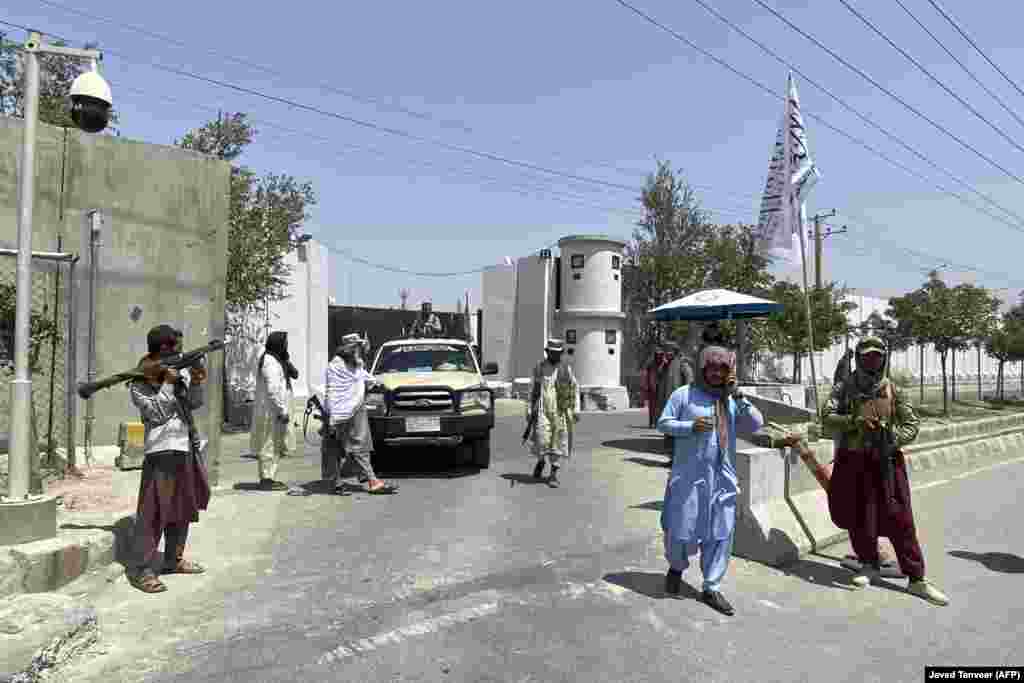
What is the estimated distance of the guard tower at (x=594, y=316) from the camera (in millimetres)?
22516

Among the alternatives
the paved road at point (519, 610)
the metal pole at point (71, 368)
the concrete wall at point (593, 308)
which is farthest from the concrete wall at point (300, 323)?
the paved road at point (519, 610)

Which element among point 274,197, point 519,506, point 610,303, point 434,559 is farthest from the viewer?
point 610,303

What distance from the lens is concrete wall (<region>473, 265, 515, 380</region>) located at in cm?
2562

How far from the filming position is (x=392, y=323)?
23.4 metres

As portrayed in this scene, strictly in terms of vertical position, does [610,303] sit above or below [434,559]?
above

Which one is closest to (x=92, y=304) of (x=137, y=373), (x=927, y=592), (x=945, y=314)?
(x=137, y=373)

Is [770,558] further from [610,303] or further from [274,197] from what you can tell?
[610,303]

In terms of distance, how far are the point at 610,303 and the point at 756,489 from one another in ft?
57.6

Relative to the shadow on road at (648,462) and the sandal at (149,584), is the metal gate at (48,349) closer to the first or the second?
the sandal at (149,584)

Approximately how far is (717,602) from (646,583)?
2.07ft

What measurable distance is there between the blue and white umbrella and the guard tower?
1063cm

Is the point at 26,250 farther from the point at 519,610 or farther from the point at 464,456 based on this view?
the point at 464,456

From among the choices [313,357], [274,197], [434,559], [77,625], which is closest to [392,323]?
[313,357]

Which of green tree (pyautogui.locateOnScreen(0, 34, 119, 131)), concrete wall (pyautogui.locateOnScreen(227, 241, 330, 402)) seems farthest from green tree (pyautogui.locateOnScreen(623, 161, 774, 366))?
green tree (pyautogui.locateOnScreen(0, 34, 119, 131))
